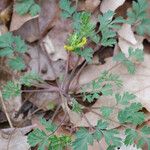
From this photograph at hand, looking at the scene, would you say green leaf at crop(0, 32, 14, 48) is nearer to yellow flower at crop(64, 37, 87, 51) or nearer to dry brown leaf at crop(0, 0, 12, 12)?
dry brown leaf at crop(0, 0, 12, 12)

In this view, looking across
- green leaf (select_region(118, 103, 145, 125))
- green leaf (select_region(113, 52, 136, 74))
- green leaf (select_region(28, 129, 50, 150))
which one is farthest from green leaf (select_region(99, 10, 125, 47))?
green leaf (select_region(28, 129, 50, 150))

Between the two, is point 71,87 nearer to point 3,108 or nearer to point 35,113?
point 35,113

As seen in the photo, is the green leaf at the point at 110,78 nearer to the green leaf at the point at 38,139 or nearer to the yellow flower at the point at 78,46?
the yellow flower at the point at 78,46

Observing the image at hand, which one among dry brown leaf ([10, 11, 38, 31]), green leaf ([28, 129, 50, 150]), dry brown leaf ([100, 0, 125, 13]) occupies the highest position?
dry brown leaf ([100, 0, 125, 13])

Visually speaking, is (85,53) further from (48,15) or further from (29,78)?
(48,15)

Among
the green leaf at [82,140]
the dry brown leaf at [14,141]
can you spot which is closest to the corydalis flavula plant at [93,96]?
the green leaf at [82,140]

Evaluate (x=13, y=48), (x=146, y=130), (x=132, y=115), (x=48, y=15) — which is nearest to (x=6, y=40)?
(x=13, y=48)

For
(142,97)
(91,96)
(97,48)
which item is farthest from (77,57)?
(142,97)
